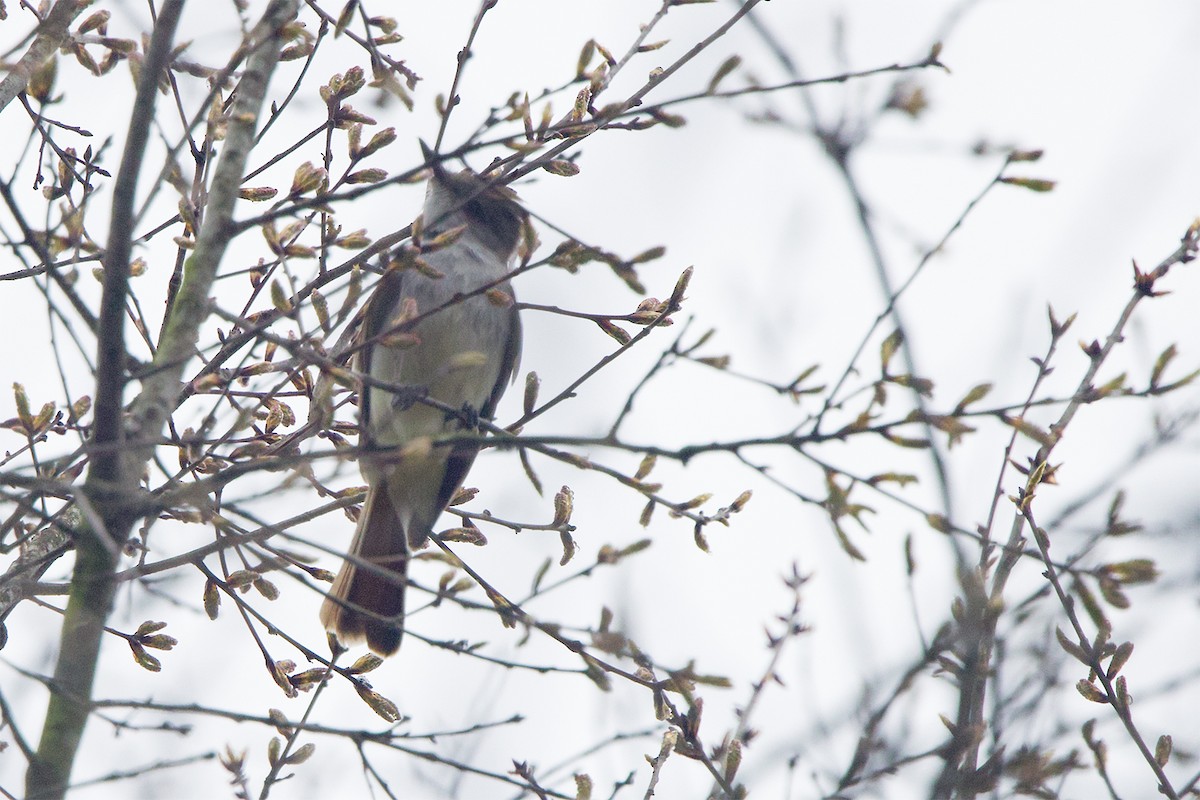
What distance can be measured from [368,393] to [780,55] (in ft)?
11.1

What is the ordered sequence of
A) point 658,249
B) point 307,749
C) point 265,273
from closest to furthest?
point 658,249 < point 307,749 < point 265,273

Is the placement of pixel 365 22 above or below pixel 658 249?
above

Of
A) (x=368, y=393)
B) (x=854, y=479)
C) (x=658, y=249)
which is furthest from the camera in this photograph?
(x=368, y=393)

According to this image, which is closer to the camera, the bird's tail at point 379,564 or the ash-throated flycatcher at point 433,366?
the bird's tail at point 379,564

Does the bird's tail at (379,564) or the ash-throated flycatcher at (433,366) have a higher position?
the ash-throated flycatcher at (433,366)

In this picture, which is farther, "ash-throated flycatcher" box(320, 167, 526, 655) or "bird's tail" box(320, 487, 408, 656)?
"ash-throated flycatcher" box(320, 167, 526, 655)

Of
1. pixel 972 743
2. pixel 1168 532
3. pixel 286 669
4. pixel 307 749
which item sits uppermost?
pixel 286 669

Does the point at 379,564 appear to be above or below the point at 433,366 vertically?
below

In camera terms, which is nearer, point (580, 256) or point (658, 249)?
point (658, 249)

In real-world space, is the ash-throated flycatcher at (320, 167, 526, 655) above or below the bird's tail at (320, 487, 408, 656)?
above

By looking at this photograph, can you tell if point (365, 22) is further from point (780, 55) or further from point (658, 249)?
point (780, 55)

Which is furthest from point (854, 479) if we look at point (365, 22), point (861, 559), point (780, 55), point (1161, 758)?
point (365, 22)

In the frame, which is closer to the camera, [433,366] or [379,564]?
[379,564]

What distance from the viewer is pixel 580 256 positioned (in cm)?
325
